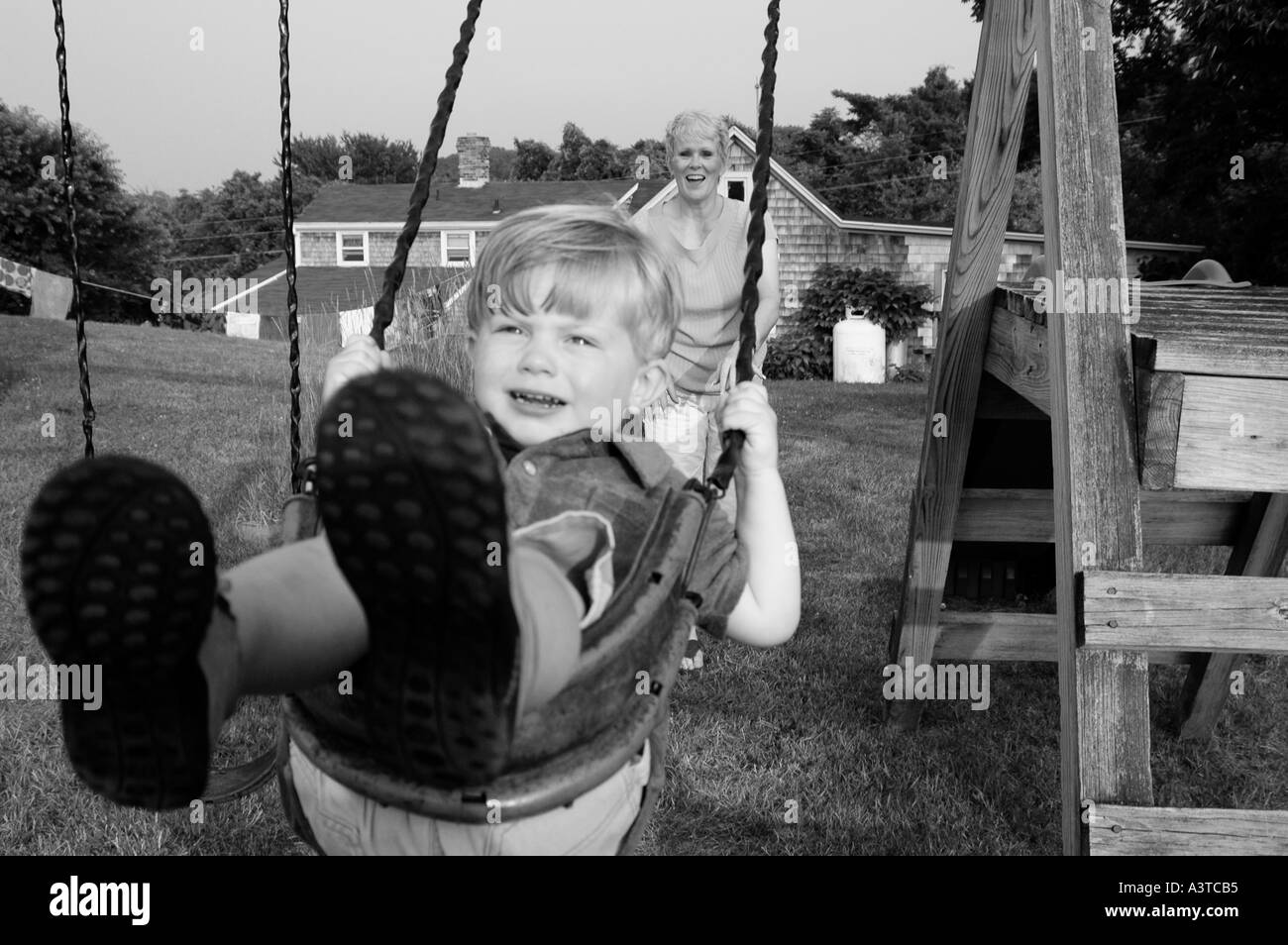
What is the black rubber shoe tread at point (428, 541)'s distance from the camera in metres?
1.02

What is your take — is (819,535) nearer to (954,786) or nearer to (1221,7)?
(954,786)

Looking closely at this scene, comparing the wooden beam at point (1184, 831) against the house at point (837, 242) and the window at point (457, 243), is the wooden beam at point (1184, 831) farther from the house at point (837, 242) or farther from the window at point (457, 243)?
the window at point (457, 243)

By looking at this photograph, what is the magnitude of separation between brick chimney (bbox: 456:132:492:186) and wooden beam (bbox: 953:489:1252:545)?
103ft

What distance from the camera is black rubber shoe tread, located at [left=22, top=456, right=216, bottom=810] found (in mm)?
1067

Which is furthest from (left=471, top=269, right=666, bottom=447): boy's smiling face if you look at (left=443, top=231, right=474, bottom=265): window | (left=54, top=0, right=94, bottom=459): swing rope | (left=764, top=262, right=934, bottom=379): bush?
(left=443, top=231, right=474, bottom=265): window

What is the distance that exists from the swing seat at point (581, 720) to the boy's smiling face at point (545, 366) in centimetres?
22

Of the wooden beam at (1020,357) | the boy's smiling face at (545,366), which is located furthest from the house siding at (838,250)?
the boy's smiling face at (545,366)

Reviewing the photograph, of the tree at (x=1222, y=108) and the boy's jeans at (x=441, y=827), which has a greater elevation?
the tree at (x=1222, y=108)

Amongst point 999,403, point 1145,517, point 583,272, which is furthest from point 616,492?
point 1145,517

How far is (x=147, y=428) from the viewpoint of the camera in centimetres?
848

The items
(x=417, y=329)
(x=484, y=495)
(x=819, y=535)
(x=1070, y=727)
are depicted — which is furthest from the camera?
(x=417, y=329)

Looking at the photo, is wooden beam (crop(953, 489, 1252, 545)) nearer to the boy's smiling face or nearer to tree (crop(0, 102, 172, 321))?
the boy's smiling face

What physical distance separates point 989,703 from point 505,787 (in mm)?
2860
